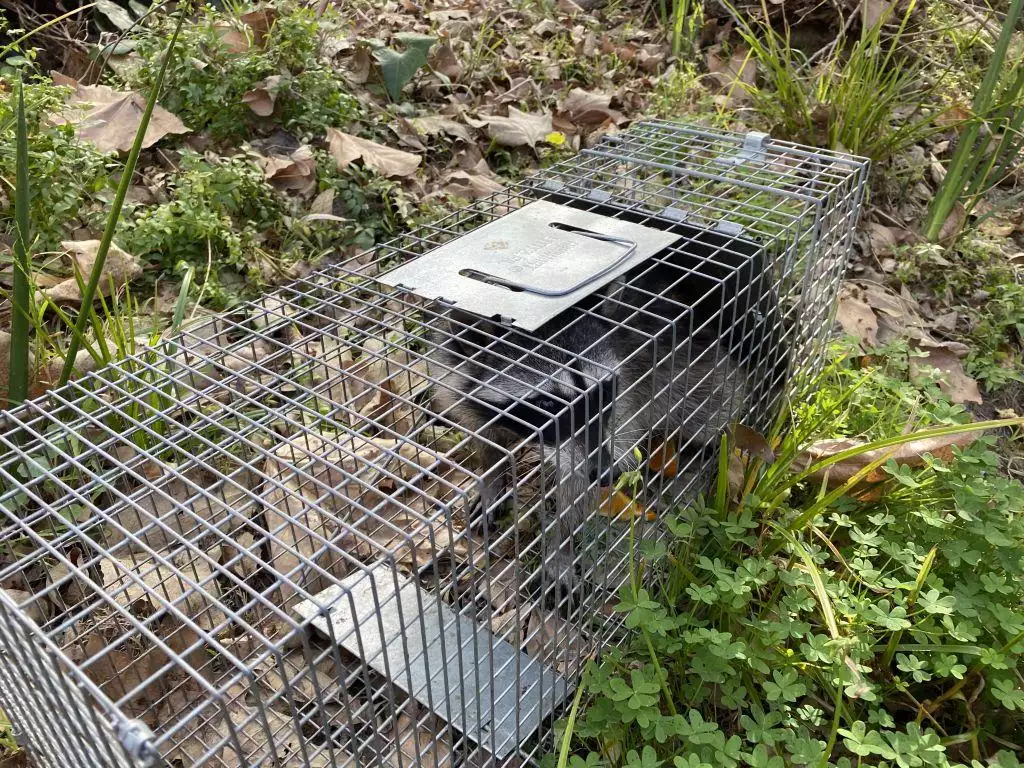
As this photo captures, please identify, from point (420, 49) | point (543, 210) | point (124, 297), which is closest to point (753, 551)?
point (543, 210)

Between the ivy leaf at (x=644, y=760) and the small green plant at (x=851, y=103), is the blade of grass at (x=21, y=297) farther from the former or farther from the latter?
the small green plant at (x=851, y=103)

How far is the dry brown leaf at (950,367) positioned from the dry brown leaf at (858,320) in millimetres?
189

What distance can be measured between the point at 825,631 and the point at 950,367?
1.73 meters

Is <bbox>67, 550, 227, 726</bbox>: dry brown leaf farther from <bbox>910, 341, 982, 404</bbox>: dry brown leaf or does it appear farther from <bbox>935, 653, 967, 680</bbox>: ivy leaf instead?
<bbox>910, 341, 982, 404</bbox>: dry brown leaf

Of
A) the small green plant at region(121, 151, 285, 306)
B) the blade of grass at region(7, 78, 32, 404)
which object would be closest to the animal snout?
the blade of grass at region(7, 78, 32, 404)

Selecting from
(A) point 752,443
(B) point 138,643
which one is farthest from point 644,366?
(B) point 138,643

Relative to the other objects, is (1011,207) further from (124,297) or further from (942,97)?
(124,297)

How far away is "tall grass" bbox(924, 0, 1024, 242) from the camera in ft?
11.5

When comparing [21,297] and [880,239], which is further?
[880,239]

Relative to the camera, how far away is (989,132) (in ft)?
11.9

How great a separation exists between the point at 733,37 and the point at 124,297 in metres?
4.35

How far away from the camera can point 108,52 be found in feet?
12.4

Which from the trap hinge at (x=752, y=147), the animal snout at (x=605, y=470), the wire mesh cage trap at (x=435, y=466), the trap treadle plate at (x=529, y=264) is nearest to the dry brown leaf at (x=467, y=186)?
the wire mesh cage trap at (x=435, y=466)

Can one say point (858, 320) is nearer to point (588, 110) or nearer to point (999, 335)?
point (999, 335)
